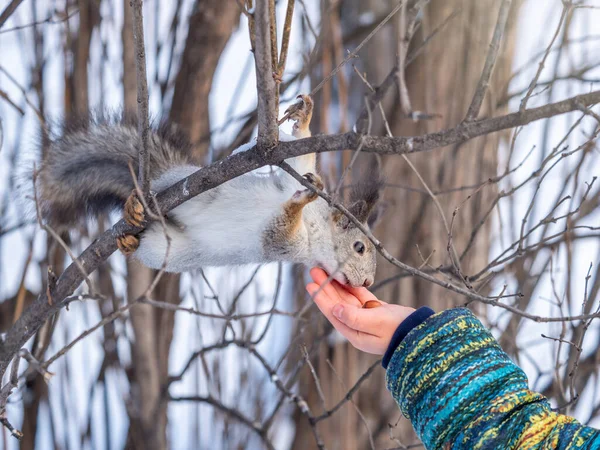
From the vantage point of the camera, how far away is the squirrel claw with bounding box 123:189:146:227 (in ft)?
4.42

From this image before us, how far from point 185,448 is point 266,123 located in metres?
1.73

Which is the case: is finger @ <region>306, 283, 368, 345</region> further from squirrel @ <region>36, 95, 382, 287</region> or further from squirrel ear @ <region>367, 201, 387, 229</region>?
squirrel ear @ <region>367, 201, 387, 229</region>

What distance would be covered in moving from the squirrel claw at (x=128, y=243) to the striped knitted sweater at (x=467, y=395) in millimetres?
629

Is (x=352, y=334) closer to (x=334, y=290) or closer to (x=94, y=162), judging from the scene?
(x=334, y=290)

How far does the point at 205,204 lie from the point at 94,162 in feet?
0.93

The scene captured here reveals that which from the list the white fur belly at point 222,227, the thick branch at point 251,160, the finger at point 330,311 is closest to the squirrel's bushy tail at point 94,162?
the white fur belly at point 222,227

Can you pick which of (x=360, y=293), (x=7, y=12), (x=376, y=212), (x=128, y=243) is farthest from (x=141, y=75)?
(x=376, y=212)

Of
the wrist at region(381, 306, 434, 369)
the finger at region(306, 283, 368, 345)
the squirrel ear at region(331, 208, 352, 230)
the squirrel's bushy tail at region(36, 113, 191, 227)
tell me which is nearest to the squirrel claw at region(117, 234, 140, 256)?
the squirrel's bushy tail at region(36, 113, 191, 227)

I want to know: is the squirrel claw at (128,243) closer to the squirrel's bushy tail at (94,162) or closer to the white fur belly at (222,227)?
the white fur belly at (222,227)

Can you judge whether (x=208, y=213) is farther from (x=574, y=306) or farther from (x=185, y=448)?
(x=185, y=448)

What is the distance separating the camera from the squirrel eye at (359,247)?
1.64 m

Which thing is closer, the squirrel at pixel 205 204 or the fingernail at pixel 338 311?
the fingernail at pixel 338 311

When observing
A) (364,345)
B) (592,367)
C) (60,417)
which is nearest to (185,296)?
(60,417)

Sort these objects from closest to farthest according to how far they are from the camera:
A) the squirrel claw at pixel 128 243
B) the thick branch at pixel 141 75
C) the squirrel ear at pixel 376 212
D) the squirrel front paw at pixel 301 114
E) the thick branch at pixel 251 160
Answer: the thick branch at pixel 251 160, the thick branch at pixel 141 75, the squirrel claw at pixel 128 243, the squirrel front paw at pixel 301 114, the squirrel ear at pixel 376 212
